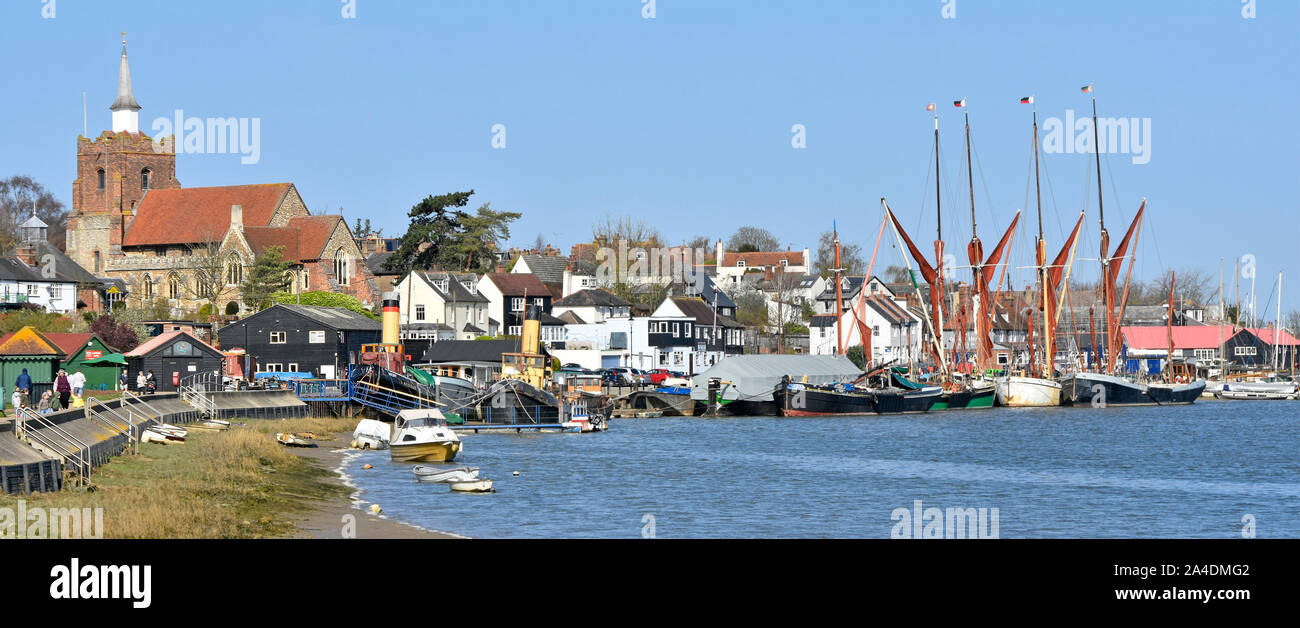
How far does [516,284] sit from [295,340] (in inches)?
1452

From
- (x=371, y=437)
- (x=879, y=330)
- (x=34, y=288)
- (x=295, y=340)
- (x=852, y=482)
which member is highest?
(x=34, y=288)

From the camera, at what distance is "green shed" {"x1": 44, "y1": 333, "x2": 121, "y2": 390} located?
6531 centimetres

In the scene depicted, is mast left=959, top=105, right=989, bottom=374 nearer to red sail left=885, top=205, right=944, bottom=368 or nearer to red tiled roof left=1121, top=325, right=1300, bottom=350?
red sail left=885, top=205, right=944, bottom=368

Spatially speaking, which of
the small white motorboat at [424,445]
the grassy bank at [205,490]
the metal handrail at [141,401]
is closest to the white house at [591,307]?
the metal handrail at [141,401]

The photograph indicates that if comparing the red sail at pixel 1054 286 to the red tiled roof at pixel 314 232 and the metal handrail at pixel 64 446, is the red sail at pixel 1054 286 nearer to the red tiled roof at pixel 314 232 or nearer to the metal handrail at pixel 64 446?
the red tiled roof at pixel 314 232

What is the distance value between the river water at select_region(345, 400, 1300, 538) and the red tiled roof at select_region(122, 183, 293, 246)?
63973mm

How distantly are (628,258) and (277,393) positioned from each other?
94.9 metres

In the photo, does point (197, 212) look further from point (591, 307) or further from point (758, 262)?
point (758, 262)

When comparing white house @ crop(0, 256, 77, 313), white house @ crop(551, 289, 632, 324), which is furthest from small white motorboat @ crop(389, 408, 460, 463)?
white house @ crop(551, 289, 632, 324)

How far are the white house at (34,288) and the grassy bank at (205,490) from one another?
64680 millimetres

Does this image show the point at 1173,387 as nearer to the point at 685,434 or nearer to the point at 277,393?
the point at 685,434

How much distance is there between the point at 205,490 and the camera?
31906 mm

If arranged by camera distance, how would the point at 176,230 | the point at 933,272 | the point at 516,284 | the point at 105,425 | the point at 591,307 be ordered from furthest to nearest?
the point at 176,230 < the point at 591,307 < the point at 516,284 < the point at 933,272 < the point at 105,425

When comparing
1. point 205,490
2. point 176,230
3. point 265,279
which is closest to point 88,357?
point 205,490
